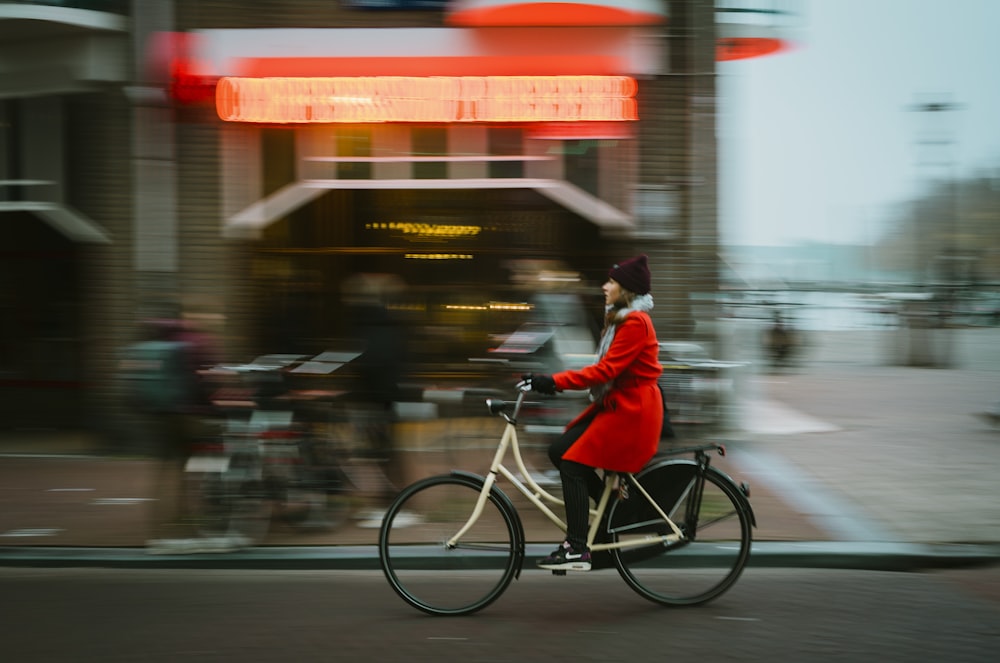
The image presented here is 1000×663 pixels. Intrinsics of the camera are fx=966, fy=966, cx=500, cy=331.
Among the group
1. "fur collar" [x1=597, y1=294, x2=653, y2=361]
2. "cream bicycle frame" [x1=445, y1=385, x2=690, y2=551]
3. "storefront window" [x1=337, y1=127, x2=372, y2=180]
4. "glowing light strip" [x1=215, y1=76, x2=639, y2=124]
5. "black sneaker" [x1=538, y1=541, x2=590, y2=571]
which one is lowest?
"black sneaker" [x1=538, y1=541, x2=590, y2=571]

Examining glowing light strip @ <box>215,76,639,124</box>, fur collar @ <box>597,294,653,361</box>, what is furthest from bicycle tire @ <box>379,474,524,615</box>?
glowing light strip @ <box>215,76,639,124</box>

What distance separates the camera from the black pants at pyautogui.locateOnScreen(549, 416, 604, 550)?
509 cm

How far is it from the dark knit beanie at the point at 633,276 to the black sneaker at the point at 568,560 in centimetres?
141

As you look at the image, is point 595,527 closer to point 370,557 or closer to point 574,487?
point 574,487

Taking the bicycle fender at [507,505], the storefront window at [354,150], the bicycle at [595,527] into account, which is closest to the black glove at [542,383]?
→ the bicycle at [595,527]

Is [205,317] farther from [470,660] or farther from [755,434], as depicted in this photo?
[755,434]

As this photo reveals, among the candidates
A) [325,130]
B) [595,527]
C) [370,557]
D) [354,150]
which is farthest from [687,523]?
[325,130]

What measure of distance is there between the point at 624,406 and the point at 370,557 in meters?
2.15

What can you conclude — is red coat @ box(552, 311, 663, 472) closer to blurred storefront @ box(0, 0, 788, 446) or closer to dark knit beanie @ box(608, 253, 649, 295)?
dark knit beanie @ box(608, 253, 649, 295)

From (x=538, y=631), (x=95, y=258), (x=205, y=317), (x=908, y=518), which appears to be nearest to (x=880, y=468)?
(x=908, y=518)

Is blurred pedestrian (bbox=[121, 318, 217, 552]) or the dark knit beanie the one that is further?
blurred pedestrian (bbox=[121, 318, 217, 552])

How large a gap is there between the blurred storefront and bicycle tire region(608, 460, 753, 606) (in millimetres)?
5245

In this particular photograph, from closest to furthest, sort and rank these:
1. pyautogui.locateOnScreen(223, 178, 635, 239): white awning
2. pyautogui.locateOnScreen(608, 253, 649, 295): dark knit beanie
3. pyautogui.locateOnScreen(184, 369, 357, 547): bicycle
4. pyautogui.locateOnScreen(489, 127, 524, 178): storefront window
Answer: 1. pyautogui.locateOnScreen(608, 253, 649, 295): dark knit beanie
2. pyautogui.locateOnScreen(184, 369, 357, 547): bicycle
3. pyautogui.locateOnScreen(223, 178, 635, 239): white awning
4. pyautogui.locateOnScreen(489, 127, 524, 178): storefront window

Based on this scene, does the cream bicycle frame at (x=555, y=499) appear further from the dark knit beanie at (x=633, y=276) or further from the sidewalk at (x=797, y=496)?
the sidewalk at (x=797, y=496)
